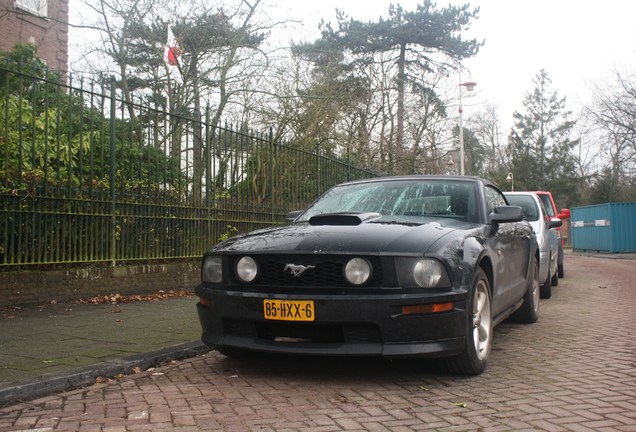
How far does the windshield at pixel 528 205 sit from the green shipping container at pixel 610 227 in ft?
59.8

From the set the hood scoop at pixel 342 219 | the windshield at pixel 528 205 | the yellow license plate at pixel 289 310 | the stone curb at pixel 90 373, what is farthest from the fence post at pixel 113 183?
the windshield at pixel 528 205

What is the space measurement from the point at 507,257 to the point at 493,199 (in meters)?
0.86

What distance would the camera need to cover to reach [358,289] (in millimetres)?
3875

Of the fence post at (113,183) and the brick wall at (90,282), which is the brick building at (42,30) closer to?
the fence post at (113,183)

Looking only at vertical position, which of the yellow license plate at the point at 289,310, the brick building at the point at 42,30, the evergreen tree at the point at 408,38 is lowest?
the yellow license plate at the point at 289,310

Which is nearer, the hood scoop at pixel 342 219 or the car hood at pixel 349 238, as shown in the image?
the car hood at pixel 349 238

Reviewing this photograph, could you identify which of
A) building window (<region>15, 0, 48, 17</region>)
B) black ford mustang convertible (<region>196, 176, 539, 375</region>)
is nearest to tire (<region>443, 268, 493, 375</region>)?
black ford mustang convertible (<region>196, 176, 539, 375</region>)

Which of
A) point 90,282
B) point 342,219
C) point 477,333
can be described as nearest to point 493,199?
point 477,333

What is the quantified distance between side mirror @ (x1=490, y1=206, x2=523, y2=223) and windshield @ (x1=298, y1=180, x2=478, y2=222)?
0.56ft

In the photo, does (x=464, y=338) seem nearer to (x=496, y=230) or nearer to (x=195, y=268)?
(x=496, y=230)

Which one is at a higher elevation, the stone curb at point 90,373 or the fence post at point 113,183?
the fence post at point 113,183

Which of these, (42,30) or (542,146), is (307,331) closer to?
(42,30)

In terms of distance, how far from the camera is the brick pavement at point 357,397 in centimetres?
327

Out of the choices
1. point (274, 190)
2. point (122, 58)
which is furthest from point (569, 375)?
point (122, 58)
